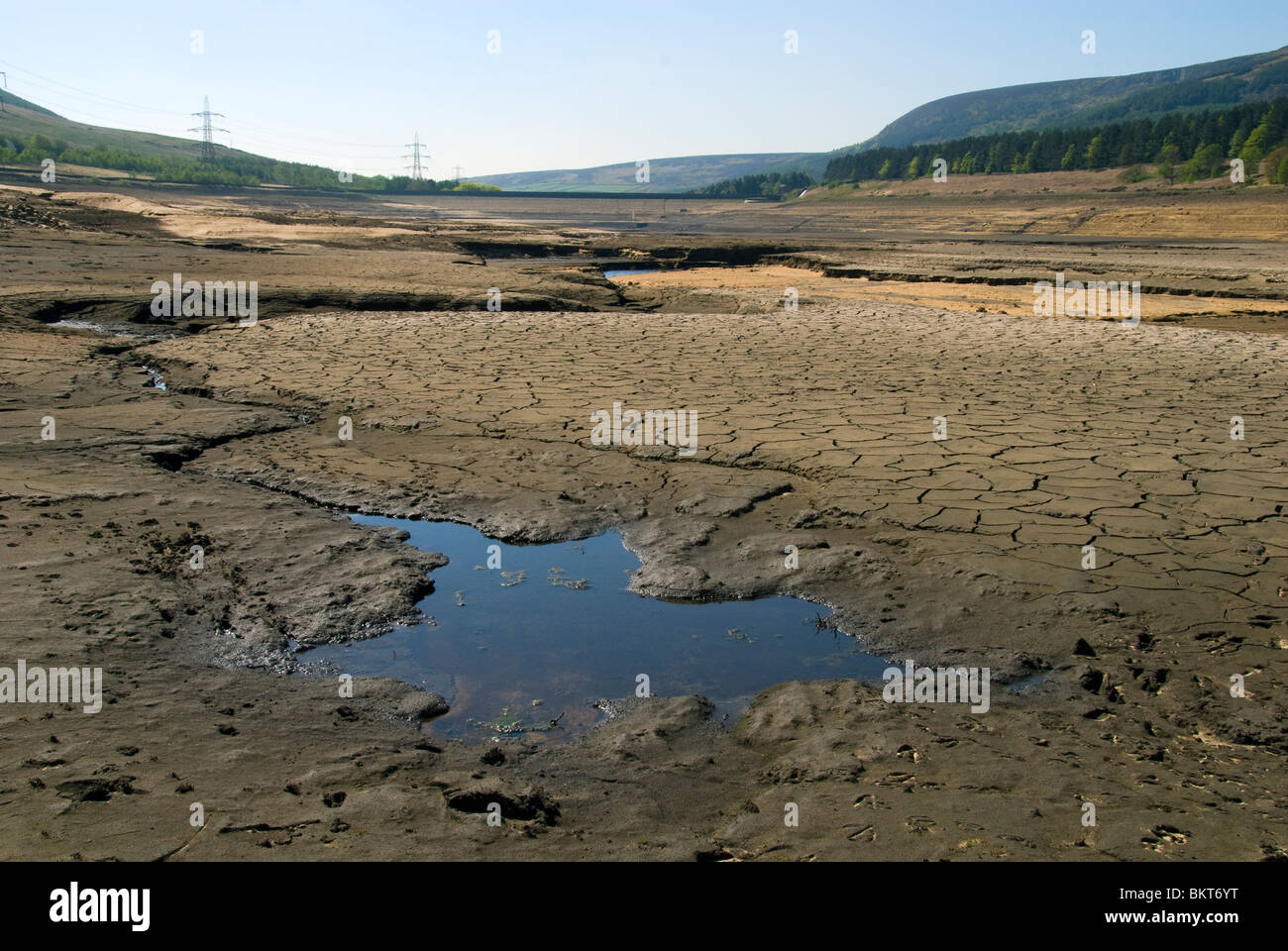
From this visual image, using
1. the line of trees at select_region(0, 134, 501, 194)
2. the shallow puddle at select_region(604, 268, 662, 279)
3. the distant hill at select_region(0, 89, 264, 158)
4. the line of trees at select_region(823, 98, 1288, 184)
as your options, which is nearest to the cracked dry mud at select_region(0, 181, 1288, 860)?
the shallow puddle at select_region(604, 268, 662, 279)

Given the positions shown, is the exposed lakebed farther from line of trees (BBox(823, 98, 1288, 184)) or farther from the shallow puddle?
line of trees (BBox(823, 98, 1288, 184))

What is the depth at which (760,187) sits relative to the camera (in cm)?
9269

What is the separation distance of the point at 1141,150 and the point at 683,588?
215ft

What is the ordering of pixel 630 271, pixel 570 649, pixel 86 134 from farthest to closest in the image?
1. pixel 86 134
2. pixel 630 271
3. pixel 570 649

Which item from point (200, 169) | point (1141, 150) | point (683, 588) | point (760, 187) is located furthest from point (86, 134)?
point (683, 588)

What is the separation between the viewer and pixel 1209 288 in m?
18.2

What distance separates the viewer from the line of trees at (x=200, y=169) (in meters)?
69.6

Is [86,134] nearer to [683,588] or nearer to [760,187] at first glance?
[760,187]

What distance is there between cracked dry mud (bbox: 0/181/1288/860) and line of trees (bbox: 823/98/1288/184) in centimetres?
4390

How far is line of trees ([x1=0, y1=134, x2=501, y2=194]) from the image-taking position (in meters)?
69.6

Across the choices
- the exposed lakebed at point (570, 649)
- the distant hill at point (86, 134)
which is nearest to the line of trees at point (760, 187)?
the distant hill at point (86, 134)

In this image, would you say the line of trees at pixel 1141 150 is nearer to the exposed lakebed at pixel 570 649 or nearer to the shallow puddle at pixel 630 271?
the shallow puddle at pixel 630 271
